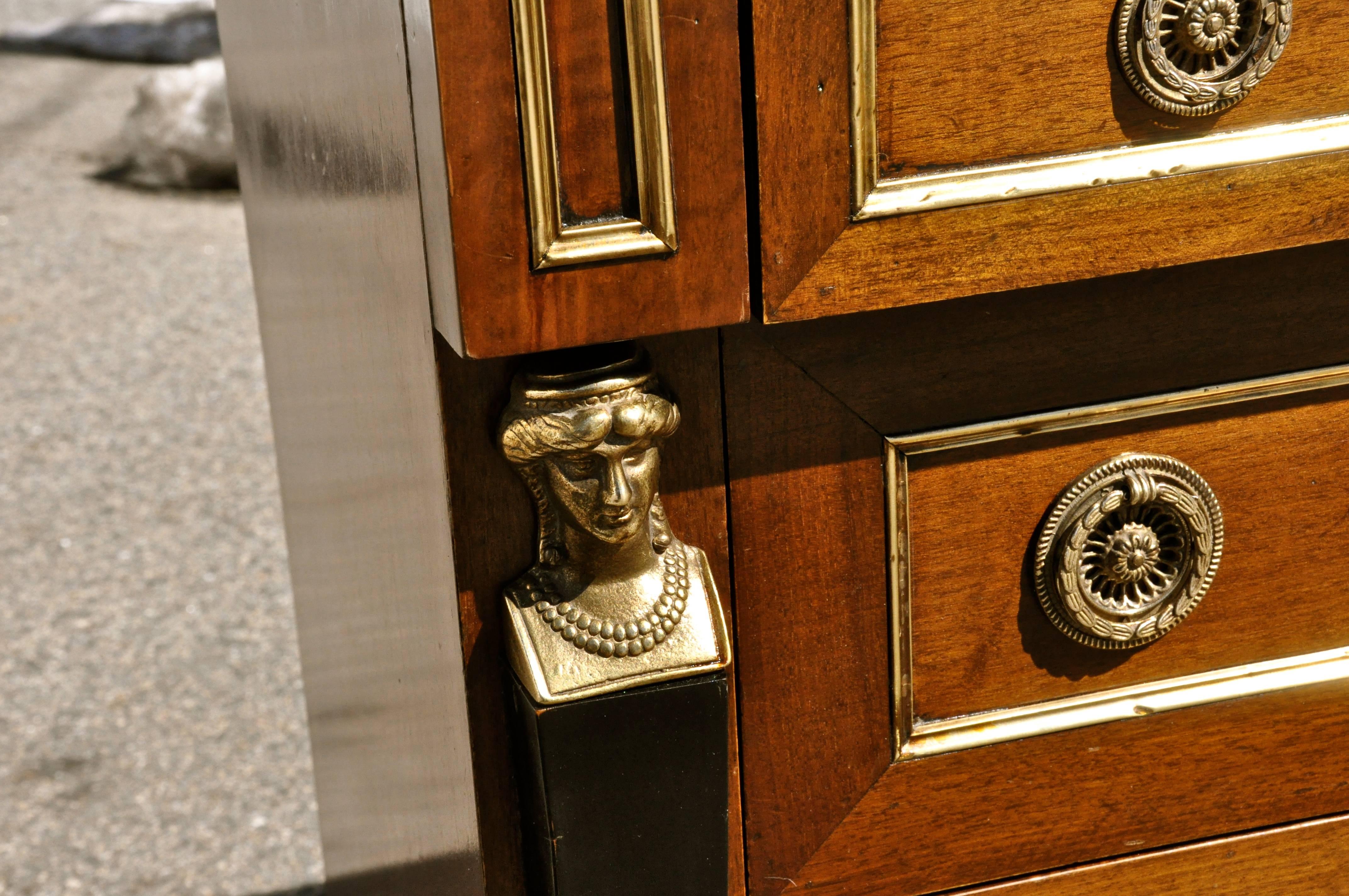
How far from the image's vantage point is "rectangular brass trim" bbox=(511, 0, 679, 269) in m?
0.48

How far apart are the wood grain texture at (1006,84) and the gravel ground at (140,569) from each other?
1.42 metres

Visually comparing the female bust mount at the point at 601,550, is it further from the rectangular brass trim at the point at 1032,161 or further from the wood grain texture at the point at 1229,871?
the wood grain texture at the point at 1229,871

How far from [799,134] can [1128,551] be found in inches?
9.4

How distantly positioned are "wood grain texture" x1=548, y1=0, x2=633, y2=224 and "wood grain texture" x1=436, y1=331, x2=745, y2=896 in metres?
0.09

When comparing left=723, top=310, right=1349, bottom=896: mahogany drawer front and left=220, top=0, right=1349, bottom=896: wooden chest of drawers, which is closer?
left=220, top=0, right=1349, bottom=896: wooden chest of drawers

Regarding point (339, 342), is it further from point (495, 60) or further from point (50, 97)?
point (50, 97)

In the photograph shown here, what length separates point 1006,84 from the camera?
0.54m

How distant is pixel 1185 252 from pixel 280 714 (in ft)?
5.55

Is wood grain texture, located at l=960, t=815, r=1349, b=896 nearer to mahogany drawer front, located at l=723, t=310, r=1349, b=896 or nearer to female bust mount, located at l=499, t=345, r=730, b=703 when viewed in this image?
mahogany drawer front, located at l=723, t=310, r=1349, b=896

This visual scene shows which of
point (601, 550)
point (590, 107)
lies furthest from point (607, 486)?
point (590, 107)

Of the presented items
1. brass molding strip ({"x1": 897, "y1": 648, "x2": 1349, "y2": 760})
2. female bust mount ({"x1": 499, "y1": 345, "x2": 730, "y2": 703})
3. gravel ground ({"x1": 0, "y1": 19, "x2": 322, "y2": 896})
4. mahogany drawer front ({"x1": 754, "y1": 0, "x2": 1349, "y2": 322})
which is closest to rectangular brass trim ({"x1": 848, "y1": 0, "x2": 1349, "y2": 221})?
mahogany drawer front ({"x1": 754, "y1": 0, "x2": 1349, "y2": 322})

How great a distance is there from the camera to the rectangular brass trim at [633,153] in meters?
0.48

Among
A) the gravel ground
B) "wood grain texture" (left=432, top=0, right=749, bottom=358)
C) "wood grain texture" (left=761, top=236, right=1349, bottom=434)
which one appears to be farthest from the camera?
the gravel ground

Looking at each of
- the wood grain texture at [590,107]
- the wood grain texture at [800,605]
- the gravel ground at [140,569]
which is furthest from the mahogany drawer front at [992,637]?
the gravel ground at [140,569]
